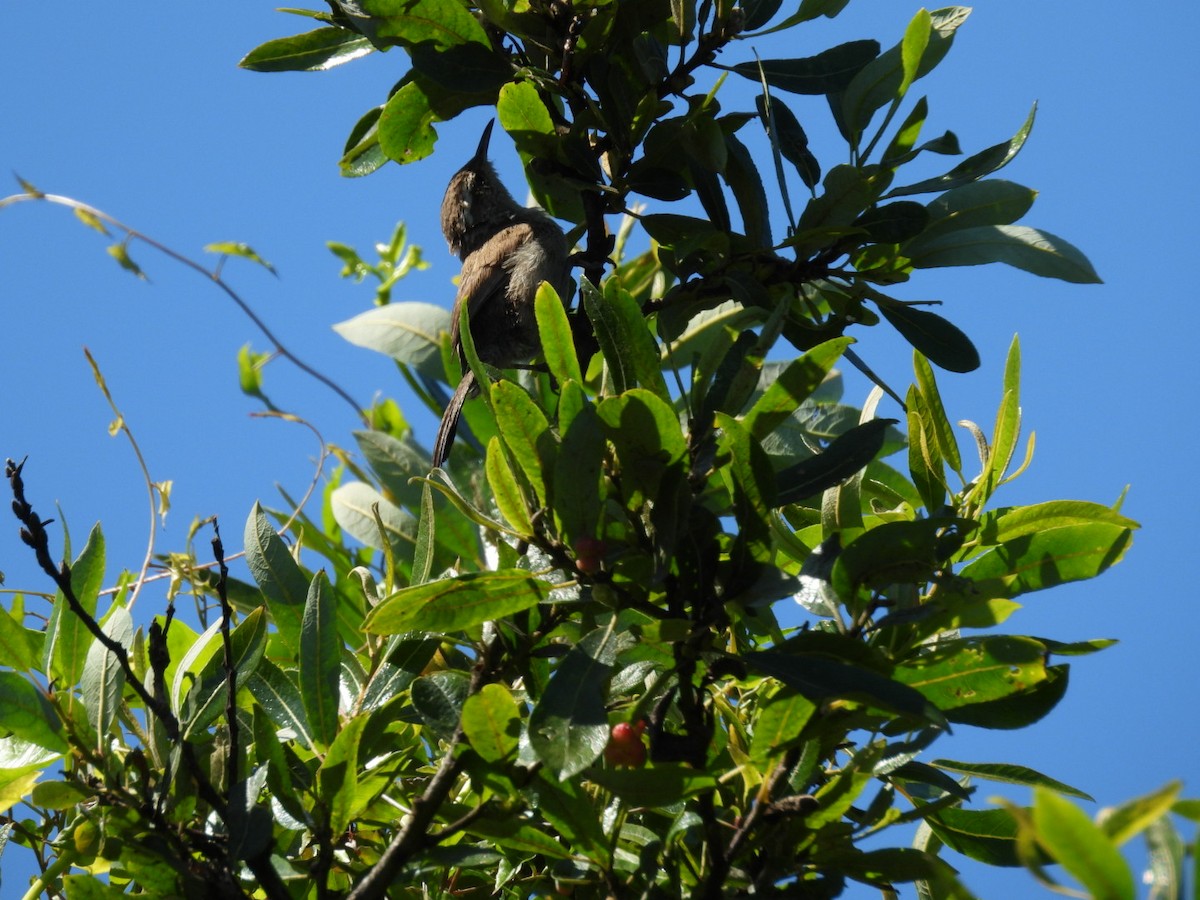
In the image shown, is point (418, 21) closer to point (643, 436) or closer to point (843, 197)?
point (843, 197)

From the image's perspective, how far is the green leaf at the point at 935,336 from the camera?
1.92 m

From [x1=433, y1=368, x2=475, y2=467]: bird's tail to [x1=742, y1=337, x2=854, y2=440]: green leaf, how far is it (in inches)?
53.2

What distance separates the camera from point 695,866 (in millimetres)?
1488

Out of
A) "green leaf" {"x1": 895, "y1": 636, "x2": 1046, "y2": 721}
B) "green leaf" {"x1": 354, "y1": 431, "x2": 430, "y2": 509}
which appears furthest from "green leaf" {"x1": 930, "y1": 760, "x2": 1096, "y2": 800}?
"green leaf" {"x1": 354, "y1": 431, "x2": 430, "y2": 509}

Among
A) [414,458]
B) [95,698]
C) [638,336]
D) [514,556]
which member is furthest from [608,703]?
[414,458]

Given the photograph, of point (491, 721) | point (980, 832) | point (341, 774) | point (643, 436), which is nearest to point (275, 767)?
point (341, 774)

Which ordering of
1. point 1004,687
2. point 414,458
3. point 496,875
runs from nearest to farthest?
1. point 1004,687
2. point 496,875
3. point 414,458

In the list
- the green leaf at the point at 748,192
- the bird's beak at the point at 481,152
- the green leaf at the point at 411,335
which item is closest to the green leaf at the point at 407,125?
the green leaf at the point at 748,192

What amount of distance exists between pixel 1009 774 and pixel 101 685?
1.32 meters

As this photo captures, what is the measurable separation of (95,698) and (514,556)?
2.07 feet

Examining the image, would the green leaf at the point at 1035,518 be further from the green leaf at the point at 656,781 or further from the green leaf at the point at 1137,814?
the green leaf at the point at 1137,814

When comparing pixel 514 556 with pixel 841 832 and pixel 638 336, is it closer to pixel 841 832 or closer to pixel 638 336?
pixel 638 336

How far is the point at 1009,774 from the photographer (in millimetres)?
1625

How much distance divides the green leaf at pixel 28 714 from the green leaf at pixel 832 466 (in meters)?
1.05
